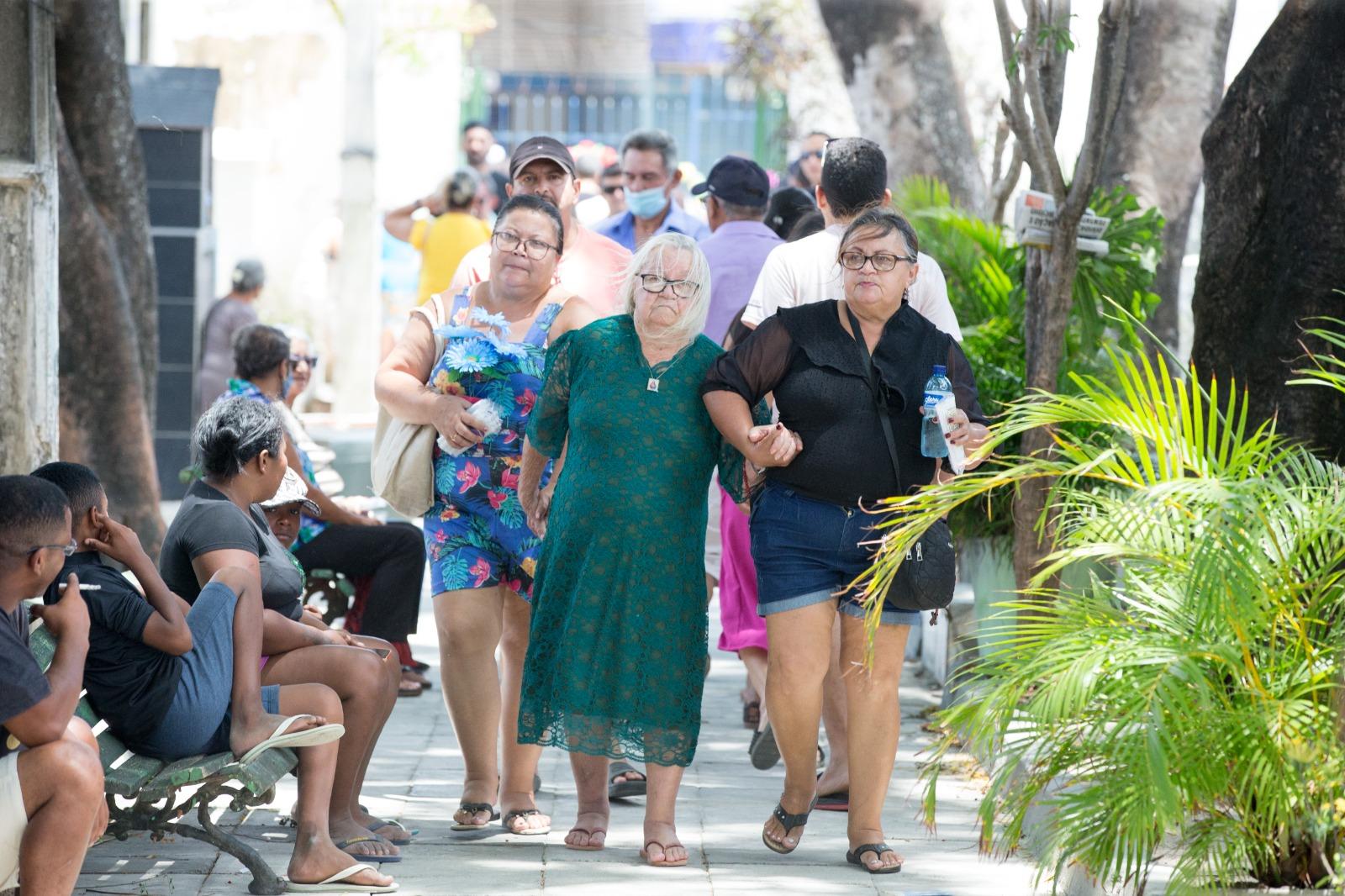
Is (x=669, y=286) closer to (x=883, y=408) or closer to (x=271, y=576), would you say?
(x=883, y=408)

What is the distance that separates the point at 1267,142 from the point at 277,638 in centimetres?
345

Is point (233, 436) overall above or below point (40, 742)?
above

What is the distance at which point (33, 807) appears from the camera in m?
4.23

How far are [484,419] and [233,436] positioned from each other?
2.87 ft

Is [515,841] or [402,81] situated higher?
[402,81]

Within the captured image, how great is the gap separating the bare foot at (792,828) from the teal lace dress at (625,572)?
36 cm

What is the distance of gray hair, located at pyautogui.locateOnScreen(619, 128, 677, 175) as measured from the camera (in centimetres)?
880

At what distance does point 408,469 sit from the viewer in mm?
5973

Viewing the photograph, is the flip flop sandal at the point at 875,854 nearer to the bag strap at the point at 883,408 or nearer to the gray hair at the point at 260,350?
the bag strap at the point at 883,408

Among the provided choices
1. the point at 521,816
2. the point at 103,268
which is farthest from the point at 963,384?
the point at 103,268

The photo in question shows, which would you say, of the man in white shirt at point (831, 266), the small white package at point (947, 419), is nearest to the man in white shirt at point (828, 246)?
the man in white shirt at point (831, 266)

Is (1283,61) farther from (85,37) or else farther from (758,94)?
(758,94)

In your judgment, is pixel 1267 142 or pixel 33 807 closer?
pixel 33 807

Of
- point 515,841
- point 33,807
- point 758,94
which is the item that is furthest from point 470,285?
point 758,94
